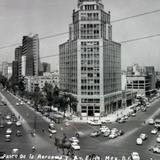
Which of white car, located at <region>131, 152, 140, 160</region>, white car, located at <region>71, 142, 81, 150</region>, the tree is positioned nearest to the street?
white car, located at <region>71, 142, 81, 150</region>

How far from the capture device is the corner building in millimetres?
70812

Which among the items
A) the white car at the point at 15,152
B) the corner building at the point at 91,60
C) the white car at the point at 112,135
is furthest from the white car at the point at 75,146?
the corner building at the point at 91,60

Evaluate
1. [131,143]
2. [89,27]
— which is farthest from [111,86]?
[131,143]

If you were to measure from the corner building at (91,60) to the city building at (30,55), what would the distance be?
8872cm

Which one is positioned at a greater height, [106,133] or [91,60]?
[91,60]

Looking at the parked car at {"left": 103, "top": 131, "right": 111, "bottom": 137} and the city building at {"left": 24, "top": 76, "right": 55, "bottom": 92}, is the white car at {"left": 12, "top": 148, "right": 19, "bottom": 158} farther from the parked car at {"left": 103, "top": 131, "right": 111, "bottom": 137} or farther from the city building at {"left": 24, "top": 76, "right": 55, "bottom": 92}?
the city building at {"left": 24, "top": 76, "right": 55, "bottom": 92}

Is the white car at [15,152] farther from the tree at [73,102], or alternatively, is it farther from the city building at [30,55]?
the city building at [30,55]

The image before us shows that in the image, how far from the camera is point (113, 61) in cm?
8144

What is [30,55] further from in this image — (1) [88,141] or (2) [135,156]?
(2) [135,156]

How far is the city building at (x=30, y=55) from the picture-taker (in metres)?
167

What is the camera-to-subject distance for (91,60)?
234 feet

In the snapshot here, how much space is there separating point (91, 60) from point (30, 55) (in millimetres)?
103570

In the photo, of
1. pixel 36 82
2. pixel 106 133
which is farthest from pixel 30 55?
pixel 106 133

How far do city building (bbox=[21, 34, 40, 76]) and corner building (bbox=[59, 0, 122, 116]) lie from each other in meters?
88.7
